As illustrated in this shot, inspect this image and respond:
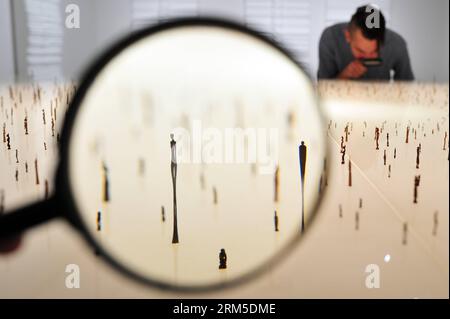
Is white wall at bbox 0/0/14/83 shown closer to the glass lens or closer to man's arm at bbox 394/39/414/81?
man's arm at bbox 394/39/414/81

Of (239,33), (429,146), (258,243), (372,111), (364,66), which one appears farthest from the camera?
(364,66)

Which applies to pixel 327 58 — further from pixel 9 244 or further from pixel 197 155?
pixel 9 244

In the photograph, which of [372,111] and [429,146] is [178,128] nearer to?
[429,146]

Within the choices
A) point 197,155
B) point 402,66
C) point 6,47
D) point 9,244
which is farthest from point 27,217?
point 6,47

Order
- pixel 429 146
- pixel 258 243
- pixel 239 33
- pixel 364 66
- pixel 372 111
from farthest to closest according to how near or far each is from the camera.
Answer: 1. pixel 364 66
2. pixel 372 111
3. pixel 429 146
4. pixel 258 243
5. pixel 239 33

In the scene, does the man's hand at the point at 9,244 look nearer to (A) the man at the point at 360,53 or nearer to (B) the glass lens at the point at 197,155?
(B) the glass lens at the point at 197,155

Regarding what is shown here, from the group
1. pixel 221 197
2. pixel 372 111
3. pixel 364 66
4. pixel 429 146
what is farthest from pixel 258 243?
pixel 364 66

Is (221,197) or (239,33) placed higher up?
(239,33)

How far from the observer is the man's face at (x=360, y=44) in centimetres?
138

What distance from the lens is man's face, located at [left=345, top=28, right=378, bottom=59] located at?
1382 millimetres

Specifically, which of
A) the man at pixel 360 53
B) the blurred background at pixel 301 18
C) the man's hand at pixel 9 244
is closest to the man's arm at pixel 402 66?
the man at pixel 360 53

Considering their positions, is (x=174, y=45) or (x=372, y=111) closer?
(x=174, y=45)

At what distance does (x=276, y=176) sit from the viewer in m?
0.42

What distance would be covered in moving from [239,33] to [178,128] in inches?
7.0
